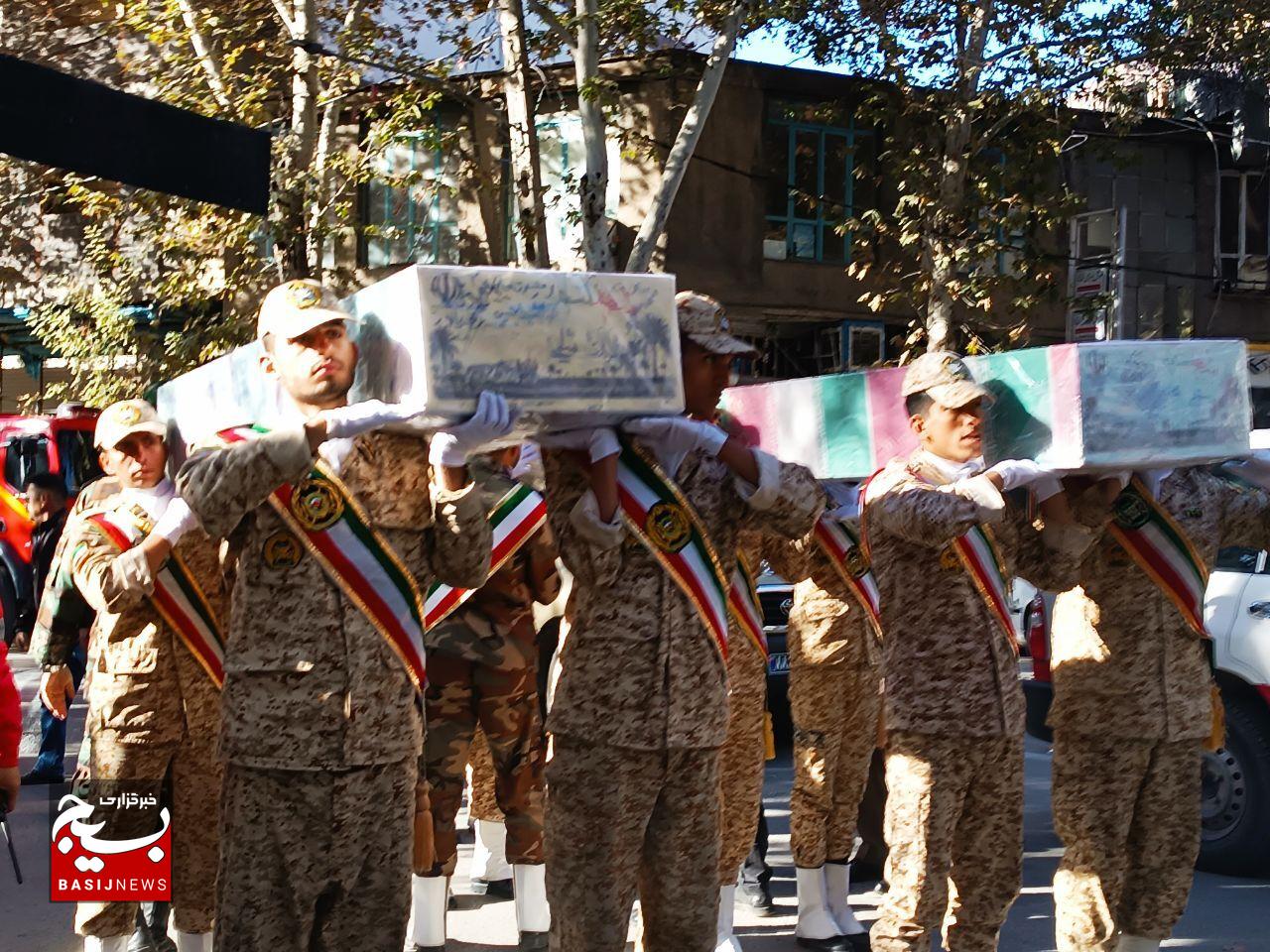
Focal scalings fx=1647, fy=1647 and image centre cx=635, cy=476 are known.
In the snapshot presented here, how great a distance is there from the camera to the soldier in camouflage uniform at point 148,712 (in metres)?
4.84

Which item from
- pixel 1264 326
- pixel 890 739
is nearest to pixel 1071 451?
pixel 890 739

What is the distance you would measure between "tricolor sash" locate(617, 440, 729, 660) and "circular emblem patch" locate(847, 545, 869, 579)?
76.6 inches

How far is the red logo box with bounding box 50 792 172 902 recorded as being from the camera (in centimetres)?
486

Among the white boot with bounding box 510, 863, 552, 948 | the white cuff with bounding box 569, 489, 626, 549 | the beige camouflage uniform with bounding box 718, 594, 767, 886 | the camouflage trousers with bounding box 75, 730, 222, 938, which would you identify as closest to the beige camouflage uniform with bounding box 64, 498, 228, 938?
the camouflage trousers with bounding box 75, 730, 222, 938

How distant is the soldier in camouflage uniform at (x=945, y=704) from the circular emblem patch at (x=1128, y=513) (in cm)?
33

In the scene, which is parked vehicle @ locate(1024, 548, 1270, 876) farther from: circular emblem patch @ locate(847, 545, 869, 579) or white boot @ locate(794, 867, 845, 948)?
white boot @ locate(794, 867, 845, 948)

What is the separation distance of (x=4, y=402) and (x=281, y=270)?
45.3ft

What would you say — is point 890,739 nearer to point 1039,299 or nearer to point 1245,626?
point 1245,626

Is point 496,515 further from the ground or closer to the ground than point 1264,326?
closer to the ground

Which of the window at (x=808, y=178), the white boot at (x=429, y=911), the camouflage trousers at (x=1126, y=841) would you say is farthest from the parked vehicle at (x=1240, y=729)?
the window at (x=808, y=178)

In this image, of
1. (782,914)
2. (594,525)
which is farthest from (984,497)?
(782,914)

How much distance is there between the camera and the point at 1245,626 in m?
6.99

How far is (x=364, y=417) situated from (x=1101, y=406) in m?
2.09

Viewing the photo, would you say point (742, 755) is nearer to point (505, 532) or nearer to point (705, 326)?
point (505, 532)
